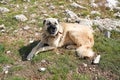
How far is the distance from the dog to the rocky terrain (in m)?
0.30

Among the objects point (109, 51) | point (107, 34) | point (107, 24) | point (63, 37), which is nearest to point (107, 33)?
point (107, 34)

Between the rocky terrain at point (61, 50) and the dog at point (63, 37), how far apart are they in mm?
296

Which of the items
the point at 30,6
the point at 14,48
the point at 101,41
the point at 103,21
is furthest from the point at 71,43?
the point at 30,6

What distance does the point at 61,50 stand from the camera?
11719 millimetres

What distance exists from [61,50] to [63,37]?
544mm

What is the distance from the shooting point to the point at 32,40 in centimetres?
1241

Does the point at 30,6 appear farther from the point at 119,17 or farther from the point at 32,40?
the point at 119,17

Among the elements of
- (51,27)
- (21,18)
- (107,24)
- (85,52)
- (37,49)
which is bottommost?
(107,24)

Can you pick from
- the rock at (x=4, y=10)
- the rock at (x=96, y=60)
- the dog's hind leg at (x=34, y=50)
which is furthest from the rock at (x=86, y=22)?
the rock at (x=4, y=10)

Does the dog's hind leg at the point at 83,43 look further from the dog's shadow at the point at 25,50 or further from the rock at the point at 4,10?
the rock at the point at 4,10

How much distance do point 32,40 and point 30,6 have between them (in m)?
3.16

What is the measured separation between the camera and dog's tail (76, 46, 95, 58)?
11.0 m

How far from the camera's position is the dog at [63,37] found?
11484 millimetres

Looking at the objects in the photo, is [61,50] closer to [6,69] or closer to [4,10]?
[6,69]
